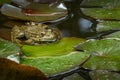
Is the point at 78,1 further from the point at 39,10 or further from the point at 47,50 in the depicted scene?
the point at 47,50

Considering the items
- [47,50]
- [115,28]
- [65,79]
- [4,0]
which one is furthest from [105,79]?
[4,0]

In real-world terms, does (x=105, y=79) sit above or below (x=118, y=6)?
below

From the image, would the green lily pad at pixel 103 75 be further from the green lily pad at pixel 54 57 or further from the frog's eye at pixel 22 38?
the frog's eye at pixel 22 38

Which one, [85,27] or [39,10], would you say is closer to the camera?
[85,27]

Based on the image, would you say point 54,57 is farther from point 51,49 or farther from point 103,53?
point 103,53

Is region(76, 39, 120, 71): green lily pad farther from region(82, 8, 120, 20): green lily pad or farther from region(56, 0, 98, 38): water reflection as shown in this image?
region(82, 8, 120, 20): green lily pad

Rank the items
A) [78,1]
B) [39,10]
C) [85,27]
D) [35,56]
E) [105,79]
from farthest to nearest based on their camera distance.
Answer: [78,1] < [39,10] < [85,27] < [35,56] < [105,79]

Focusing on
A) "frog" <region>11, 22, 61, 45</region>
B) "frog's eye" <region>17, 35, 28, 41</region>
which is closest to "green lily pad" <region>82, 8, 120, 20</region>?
"frog" <region>11, 22, 61, 45</region>

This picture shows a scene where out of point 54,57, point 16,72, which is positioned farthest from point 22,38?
point 16,72
